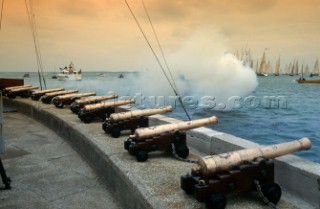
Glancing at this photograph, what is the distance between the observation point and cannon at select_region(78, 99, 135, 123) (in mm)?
9305

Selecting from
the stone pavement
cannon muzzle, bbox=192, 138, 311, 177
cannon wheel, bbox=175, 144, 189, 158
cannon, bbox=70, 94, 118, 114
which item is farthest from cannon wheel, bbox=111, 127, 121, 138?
cannon, bbox=70, 94, 118, 114

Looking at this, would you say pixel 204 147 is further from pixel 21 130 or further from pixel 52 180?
pixel 21 130

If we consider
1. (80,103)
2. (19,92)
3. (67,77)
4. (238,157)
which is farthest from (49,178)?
(67,77)

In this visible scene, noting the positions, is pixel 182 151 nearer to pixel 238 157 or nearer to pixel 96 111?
pixel 238 157

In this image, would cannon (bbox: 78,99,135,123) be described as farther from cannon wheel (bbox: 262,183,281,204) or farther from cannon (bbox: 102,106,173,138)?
cannon wheel (bbox: 262,183,281,204)

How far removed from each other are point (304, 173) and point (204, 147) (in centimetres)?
241

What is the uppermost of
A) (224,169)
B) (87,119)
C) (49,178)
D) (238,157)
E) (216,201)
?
(238,157)

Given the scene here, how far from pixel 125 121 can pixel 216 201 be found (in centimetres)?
428

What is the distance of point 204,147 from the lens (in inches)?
251

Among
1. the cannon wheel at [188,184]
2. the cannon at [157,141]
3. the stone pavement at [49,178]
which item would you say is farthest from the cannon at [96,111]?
the cannon wheel at [188,184]

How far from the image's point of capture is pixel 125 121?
7711 mm

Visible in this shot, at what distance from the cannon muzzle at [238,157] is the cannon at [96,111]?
5.71m

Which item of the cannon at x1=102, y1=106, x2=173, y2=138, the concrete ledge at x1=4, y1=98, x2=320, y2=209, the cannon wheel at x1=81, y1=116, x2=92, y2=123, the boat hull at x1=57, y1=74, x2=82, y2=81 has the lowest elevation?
the boat hull at x1=57, y1=74, x2=82, y2=81

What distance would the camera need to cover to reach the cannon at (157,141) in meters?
5.76
